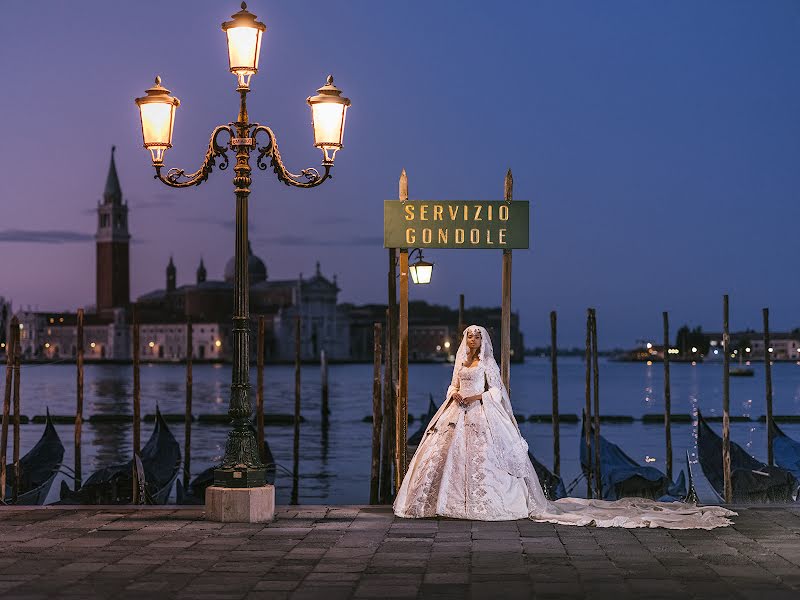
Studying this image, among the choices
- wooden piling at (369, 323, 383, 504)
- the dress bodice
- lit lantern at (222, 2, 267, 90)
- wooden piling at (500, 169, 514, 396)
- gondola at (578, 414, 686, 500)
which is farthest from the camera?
gondola at (578, 414, 686, 500)

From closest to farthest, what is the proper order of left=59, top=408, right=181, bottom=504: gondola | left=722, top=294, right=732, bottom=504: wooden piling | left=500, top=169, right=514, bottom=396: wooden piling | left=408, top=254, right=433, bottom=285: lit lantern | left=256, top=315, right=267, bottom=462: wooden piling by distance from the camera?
1. left=500, top=169, right=514, bottom=396: wooden piling
2. left=722, top=294, right=732, bottom=504: wooden piling
3. left=408, top=254, right=433, bottom=285: lit lantern
4. left=59, top=408, right=181, bottom=504: gondola
5. left=256, top=315, right=267, bottom=462: wooden piling

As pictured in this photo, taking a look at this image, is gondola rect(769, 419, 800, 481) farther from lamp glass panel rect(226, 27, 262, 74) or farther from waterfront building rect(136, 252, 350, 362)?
waterfront building rect(136, 252, 350, 362)

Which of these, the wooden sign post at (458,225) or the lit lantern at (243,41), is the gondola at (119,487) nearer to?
the wooden sign post at (458,225)

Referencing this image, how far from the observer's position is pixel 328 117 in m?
9.02

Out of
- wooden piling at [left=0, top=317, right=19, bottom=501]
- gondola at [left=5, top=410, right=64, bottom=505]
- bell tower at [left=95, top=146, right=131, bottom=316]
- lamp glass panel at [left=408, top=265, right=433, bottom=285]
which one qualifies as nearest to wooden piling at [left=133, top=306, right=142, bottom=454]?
wooden piling at [left=0, top=317, right=19, bottom=501]

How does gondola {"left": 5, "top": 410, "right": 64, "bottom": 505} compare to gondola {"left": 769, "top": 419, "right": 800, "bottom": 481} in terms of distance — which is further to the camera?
gondola {"left": 769, "top": 419, "right": 800, "bottom": 481}

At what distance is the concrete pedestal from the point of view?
872cm

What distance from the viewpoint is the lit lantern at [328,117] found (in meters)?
9.02

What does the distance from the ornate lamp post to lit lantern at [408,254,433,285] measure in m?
5.63

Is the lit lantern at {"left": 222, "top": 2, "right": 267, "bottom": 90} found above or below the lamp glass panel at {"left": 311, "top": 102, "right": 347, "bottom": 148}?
above

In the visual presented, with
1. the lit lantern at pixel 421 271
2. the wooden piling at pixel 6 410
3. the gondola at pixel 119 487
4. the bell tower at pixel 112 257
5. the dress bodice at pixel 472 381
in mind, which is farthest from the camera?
the bell tower at pixel 112 257

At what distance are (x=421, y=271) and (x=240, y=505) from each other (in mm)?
6444

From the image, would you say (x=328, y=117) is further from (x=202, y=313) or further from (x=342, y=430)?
(x=202, y=313)

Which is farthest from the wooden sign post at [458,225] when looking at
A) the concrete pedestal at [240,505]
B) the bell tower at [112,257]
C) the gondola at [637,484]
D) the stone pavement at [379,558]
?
the bell tower at [112,257]
